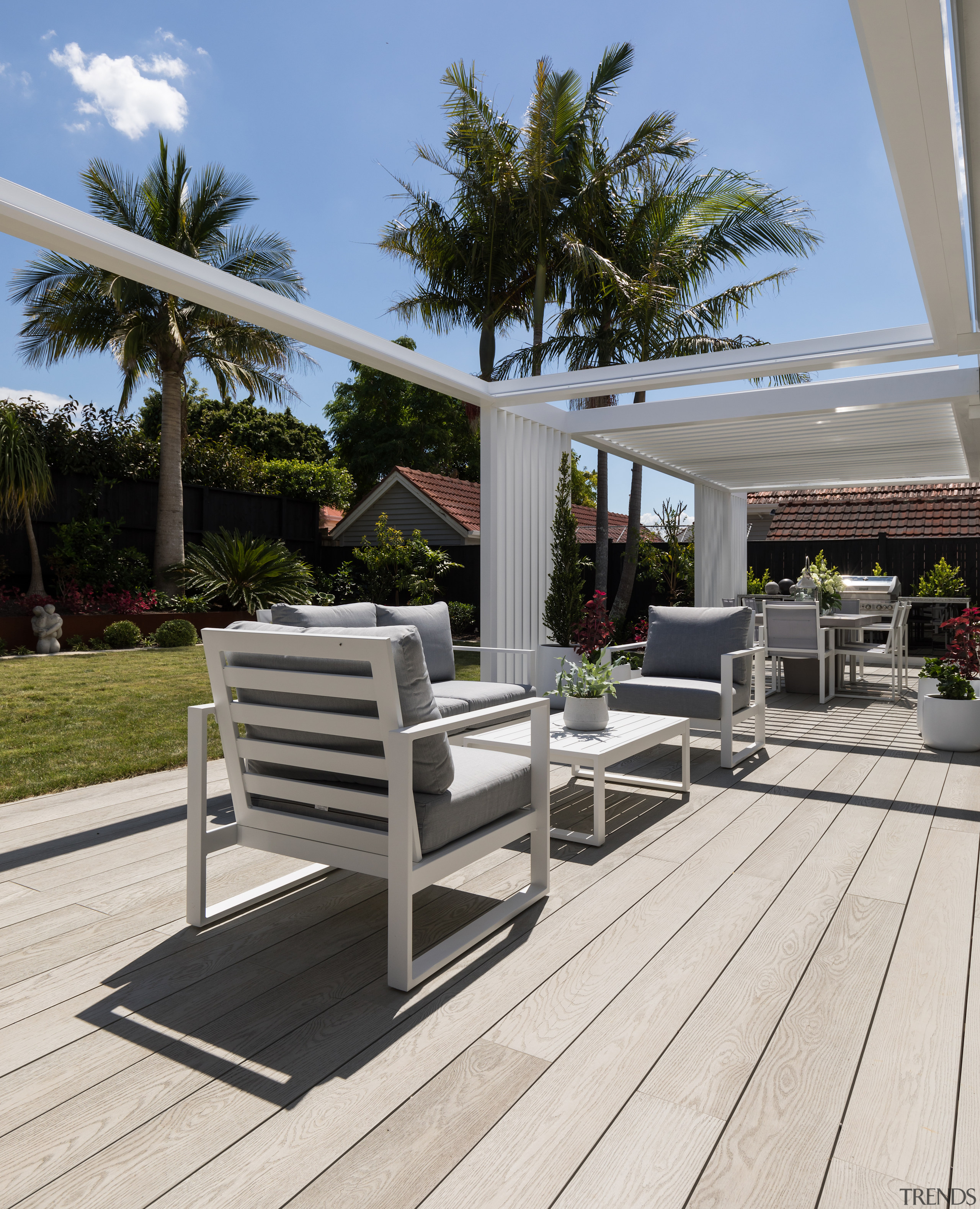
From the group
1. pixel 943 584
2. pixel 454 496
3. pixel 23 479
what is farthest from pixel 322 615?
pixel 454 496

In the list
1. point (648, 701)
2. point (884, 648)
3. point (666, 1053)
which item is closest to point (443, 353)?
point (884, 648)

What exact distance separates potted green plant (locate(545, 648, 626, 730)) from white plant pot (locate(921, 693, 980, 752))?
8.52ft

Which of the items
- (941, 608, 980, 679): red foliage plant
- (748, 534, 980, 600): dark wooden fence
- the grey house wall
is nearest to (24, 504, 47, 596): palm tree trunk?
the grey house wall

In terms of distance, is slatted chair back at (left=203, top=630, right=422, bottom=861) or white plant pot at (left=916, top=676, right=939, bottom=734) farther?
white plant pot at (left=916, top=676, right=939, bottom=734)

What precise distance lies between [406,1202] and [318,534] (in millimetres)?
13634

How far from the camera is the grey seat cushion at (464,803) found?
222 centimetres

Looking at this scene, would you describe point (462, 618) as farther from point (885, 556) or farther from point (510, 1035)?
point (510, 1035)

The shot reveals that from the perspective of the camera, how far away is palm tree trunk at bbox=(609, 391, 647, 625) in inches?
464

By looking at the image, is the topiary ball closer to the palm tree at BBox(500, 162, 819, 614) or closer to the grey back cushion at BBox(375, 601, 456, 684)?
the palm tree at BBox(500, 162, 819, 614)

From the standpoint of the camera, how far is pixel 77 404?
38.6ft

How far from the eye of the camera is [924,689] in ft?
17.9

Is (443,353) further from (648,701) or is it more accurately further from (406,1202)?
(406,1202)

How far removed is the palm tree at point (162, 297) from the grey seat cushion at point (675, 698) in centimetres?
837

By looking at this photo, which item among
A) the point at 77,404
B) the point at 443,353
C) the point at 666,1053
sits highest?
the point at 443,353
